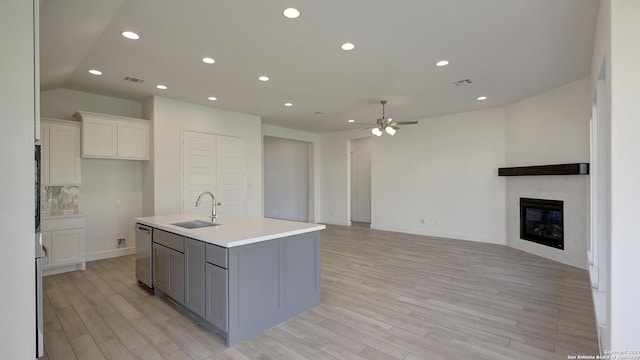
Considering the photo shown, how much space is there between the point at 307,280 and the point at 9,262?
7.61 feet

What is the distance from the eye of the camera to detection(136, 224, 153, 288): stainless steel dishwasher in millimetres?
3506

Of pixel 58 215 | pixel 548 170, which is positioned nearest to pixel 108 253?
pixel 58 215

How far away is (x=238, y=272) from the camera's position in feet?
8.18

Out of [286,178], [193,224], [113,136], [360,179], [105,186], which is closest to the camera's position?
[193,224]

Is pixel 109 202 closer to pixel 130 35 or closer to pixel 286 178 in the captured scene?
pixel 130 35

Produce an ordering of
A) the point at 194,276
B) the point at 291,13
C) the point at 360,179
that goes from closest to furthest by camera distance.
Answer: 1. the point at 291,13
2. the point at 194,276
3. the point at 360,179

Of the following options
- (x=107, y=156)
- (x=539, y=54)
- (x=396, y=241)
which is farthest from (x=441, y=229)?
(x=107, y=156)

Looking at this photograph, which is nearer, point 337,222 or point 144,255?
point 144,255

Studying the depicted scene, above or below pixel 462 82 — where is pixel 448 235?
below

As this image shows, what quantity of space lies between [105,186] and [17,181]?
458 centimetres

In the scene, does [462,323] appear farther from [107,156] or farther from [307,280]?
[107,156]

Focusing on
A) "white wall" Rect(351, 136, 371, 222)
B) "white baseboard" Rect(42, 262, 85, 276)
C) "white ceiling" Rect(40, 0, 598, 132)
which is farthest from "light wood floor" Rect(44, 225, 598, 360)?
"white wall" Rect(351, 136, 371, 222)

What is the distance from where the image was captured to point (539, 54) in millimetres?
3514

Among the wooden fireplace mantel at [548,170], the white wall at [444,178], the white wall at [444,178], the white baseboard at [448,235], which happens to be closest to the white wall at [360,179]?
the white wall at [444,178]
